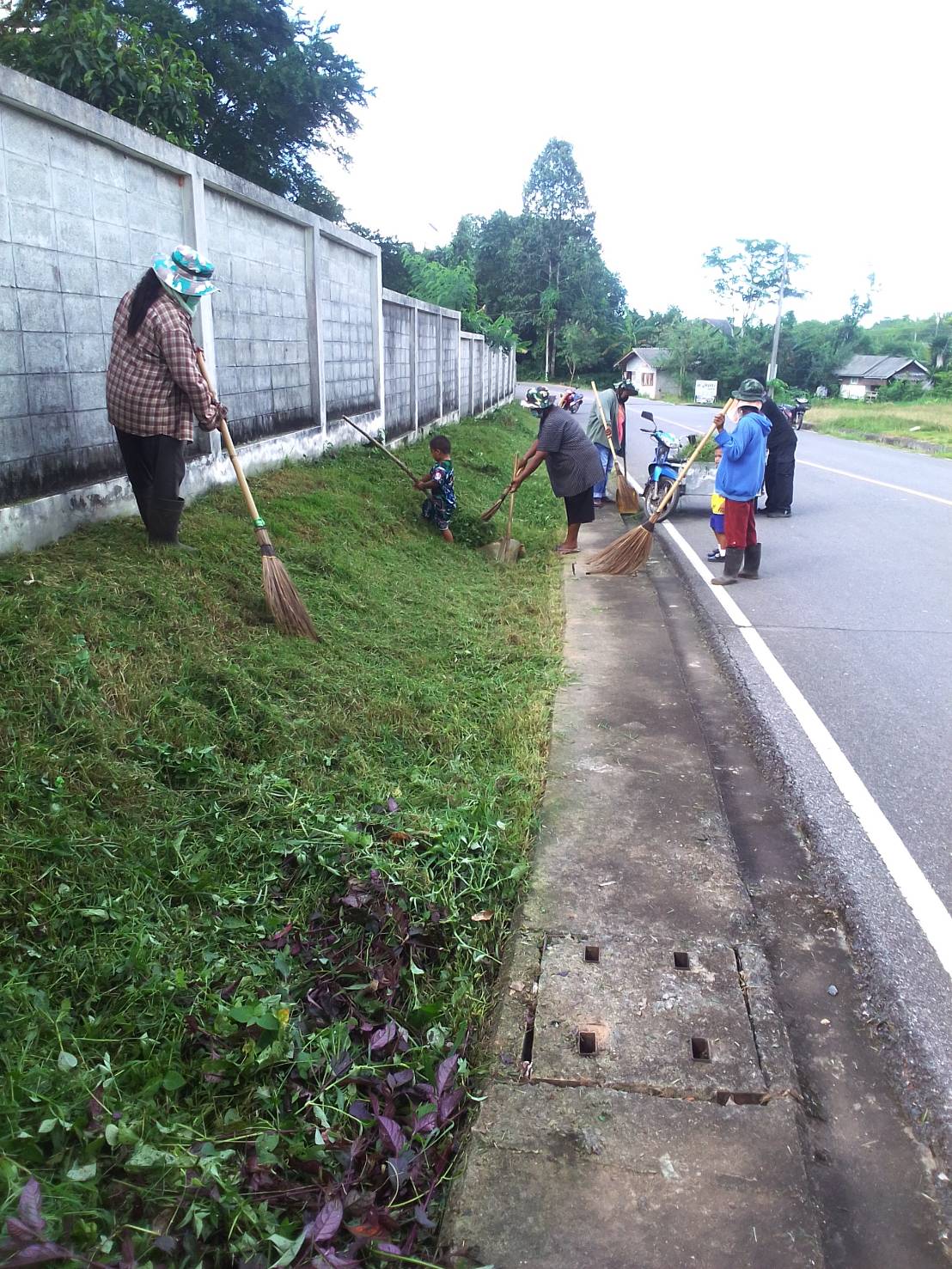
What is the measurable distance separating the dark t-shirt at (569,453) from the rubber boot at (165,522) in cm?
416

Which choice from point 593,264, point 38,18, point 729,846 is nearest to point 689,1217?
point 729,846

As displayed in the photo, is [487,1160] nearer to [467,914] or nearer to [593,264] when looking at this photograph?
[467,914]

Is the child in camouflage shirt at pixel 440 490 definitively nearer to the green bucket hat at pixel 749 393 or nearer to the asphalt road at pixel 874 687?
the asphalt road at pixel 874 687

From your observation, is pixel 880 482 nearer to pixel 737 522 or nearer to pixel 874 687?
pixel 737 522

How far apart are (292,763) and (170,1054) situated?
158 centimetres

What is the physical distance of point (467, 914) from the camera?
313 centimetres

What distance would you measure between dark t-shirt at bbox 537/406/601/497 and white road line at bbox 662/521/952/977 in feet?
9.83

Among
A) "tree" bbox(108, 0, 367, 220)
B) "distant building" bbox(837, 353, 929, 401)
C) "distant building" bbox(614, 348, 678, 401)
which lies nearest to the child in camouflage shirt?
"tree" bbox(108, 0, 367, 220)

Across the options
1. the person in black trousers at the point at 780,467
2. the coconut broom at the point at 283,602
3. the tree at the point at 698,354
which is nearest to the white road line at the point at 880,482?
the person in black trousers at the point at 780,467

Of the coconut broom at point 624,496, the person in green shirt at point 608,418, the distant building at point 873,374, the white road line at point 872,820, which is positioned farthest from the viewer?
the distant building at point 873,374

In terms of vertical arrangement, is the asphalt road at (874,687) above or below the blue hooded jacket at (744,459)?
below

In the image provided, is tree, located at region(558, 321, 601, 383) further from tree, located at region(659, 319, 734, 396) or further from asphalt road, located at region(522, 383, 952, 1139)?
asphalt road, located at region(522, 383, 952, 1139)

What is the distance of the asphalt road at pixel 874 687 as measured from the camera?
3.02m

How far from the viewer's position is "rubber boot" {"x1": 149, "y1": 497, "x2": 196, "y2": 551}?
529 centimetres
